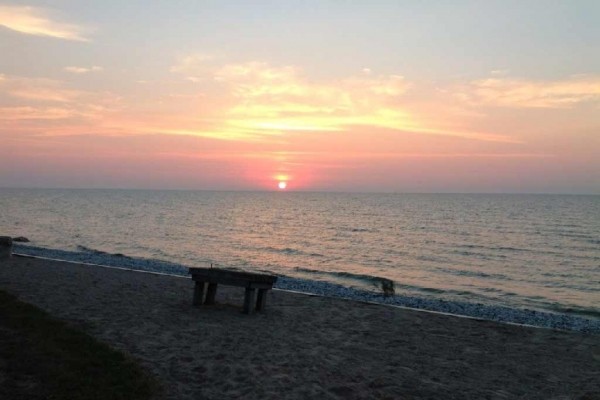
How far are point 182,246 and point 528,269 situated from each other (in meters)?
26.7

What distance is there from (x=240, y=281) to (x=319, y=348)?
114 inches

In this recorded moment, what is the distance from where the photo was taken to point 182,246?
140 ft

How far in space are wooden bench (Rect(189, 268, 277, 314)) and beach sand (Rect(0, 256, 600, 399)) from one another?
0.38 meters

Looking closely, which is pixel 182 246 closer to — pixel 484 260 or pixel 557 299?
pixel 484 260

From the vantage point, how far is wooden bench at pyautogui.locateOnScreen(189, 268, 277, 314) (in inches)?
473

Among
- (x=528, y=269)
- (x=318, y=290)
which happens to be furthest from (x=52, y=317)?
(x=528, y=269)

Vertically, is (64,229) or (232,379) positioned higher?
(232,379)

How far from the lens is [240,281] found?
39.4ft

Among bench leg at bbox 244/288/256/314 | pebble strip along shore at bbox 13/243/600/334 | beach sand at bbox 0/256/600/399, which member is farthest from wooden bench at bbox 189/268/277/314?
pebble strip along shore at bbox 13/243/600/334

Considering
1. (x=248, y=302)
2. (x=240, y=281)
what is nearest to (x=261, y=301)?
(x=248, y=302)

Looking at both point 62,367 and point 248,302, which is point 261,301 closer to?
point 248,302

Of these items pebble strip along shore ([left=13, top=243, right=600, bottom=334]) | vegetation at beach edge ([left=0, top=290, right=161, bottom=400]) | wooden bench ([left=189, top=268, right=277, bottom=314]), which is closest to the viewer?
vegetation at beach edge ([left=0, top=290, right=161, bottom=400])

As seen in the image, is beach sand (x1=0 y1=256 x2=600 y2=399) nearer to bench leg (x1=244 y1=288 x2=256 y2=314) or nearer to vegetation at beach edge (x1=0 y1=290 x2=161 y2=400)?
bench leg (x1=244 y1=288 x2=256 y2=314)

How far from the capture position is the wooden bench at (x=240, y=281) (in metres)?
12.0
